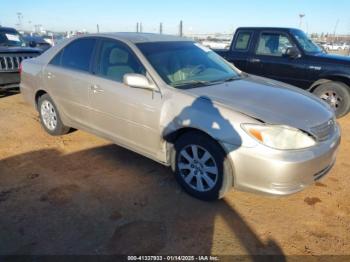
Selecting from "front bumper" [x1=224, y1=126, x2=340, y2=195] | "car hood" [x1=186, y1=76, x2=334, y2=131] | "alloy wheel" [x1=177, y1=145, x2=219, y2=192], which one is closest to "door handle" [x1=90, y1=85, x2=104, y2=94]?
"car hood" [x1=186, y1=76, x2=334, y2=131]

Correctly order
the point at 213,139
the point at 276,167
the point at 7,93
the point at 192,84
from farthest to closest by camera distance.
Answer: the point at 7,93 < the point at 192,84 < the point at 213,139 < the point at 276,167

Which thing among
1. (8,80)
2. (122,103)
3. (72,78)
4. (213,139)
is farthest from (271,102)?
(8,80)

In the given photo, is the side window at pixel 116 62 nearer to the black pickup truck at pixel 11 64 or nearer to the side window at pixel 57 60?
the side window at pixel 57 60

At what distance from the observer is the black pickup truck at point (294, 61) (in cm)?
654

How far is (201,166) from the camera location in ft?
11.1

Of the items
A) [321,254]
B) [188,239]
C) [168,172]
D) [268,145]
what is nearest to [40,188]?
[168,172]

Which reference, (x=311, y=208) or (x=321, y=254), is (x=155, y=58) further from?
(x=321, y=254)

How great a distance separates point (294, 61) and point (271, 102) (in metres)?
4.00

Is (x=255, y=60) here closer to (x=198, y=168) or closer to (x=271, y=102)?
(x=271, y=102)

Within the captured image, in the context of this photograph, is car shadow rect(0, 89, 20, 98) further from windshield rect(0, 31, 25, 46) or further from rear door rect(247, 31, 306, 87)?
rear door rect(247, 31, 306, 87)

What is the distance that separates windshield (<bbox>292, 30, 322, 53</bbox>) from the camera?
694cm

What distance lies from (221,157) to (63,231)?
1612 millimetres

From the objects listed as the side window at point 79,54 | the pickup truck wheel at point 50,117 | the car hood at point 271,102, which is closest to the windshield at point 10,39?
the pickup truck wheel at point 50,117

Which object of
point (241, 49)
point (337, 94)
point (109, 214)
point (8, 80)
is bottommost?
point (109, 214)
